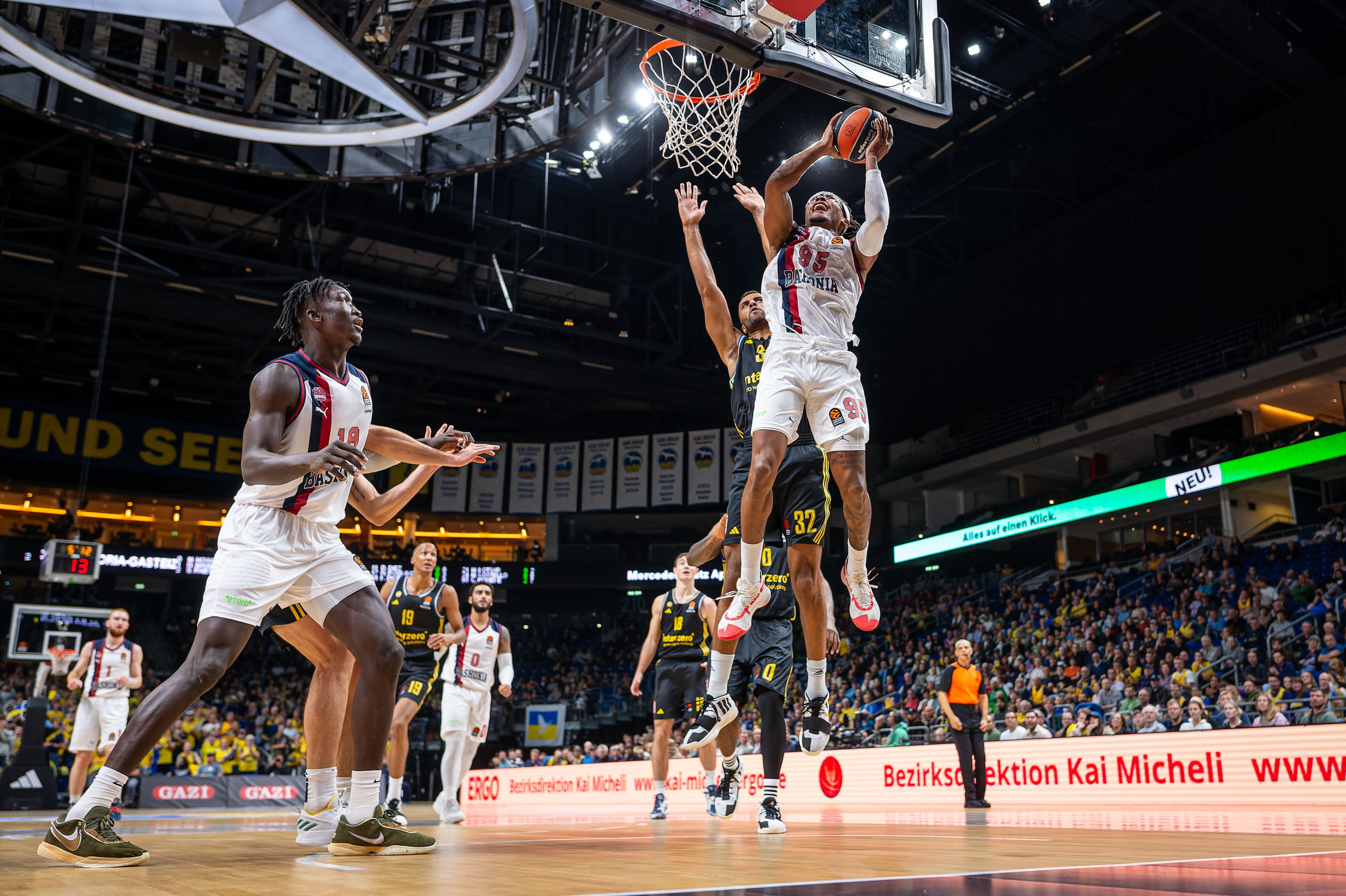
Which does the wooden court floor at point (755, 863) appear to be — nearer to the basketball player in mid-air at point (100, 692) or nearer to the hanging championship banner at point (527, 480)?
the basketball player in mid-air at point (100, 692)

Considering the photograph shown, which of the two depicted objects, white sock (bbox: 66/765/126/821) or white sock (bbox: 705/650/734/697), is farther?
white sock (bbox: 705/650/734/697)

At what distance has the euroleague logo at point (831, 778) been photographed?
14859mm

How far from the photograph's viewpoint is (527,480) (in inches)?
1312

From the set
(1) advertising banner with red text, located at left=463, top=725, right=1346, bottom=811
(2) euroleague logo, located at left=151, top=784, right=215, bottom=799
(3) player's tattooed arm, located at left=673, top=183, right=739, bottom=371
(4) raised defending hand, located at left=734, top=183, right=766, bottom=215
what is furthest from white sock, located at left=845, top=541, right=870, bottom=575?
(2) euroleague logo, located at left=151, top=784, right=215, bottom=799

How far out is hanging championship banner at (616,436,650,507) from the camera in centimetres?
3231

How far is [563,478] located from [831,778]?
19.5 metres

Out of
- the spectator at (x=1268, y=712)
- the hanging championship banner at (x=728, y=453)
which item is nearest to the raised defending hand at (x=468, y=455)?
the spectator at (x=1268, y=712)

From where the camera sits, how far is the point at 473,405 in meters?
33.1

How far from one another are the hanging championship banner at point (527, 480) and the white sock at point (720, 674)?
27356mm

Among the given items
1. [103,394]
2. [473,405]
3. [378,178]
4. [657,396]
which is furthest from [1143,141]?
[103,394]

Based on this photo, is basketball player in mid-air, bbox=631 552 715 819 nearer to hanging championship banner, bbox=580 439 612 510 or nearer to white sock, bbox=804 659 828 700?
white sock, bbox=804 659 828 700

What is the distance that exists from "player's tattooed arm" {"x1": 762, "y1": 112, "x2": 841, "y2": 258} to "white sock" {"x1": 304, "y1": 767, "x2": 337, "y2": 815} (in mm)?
3675

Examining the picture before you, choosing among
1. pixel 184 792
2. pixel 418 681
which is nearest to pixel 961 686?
pixel 418 681

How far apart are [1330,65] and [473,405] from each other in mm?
24137
